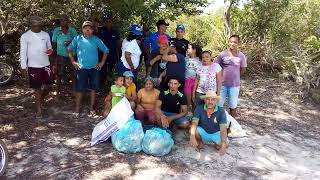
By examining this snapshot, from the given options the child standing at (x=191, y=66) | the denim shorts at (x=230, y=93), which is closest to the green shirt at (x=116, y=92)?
the child standing at (x=191, y=66)

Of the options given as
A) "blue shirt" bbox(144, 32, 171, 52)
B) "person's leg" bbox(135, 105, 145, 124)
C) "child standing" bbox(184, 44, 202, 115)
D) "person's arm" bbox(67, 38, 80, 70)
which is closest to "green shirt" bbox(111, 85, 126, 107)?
"person's leg" bbox(135, 105, 145, 124)

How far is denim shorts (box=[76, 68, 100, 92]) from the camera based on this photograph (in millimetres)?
7133

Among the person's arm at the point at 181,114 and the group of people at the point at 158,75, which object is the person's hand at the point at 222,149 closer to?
the group of people at the point at 158,75

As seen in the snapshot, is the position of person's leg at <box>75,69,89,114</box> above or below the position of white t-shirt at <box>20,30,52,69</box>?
below

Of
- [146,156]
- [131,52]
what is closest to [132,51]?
[131,52]

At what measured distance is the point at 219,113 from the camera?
6086mm

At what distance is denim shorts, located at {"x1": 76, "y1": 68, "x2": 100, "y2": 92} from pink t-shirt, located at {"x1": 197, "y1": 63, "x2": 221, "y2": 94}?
1745 mm

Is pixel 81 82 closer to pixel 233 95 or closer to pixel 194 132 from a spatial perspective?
pixel 194 132

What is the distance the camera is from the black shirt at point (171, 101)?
258 inches

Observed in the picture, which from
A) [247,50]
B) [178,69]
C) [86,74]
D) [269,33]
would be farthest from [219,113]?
[269,33]

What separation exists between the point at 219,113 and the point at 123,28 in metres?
2.89

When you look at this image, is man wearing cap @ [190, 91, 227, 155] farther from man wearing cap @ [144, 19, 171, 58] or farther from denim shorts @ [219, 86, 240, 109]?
man wearing cap @ [144, 19, 171, 58]

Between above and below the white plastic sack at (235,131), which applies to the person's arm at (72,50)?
above

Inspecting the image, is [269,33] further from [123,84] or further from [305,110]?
[123,84]
